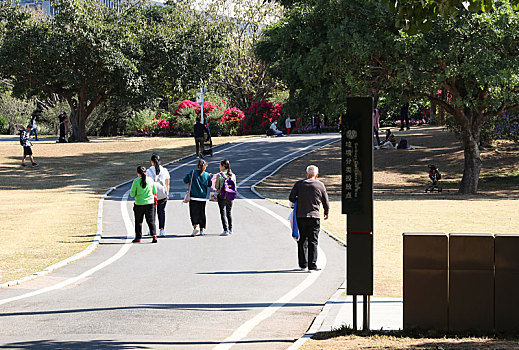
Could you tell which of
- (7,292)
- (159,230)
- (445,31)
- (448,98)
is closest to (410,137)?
(448,98)

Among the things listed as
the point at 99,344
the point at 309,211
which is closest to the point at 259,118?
the point at 309,211

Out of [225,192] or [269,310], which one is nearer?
[269,310]

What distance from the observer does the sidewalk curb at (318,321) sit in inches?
316

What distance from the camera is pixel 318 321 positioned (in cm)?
915

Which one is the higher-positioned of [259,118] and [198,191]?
[259,118]

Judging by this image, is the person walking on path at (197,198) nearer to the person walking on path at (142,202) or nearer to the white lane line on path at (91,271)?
the person walking on path at (142,202)

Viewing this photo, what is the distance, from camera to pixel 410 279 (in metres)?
8.60

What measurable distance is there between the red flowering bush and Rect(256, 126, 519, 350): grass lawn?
10.6 metres

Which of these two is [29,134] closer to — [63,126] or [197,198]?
[63,126]

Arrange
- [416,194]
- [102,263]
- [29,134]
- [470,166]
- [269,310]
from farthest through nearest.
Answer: [29,134], [470,166], [416,194], [102,263], [269,310]

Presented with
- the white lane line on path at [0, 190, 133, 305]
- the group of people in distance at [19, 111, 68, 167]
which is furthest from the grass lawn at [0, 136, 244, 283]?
the white lane line on path at [0, 190, 133, 305]

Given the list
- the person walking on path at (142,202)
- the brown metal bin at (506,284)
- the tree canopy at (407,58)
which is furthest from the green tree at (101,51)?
the brown metal bin at (506,284)

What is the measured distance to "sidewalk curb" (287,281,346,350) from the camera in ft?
26.3

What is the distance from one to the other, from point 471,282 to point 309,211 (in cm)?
474
